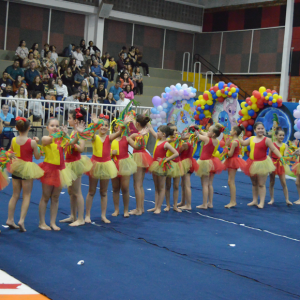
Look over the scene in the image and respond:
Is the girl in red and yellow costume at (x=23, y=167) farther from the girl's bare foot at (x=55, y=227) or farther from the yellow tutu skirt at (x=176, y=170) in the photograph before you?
the yellow tutu skirt at (x=176, y=170)

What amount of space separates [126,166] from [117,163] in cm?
12

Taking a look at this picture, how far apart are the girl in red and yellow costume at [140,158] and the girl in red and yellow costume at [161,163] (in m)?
0.12

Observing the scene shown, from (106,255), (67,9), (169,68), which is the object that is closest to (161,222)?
(106,255)

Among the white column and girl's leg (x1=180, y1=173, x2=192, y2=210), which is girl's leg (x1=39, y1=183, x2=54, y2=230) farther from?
the white column

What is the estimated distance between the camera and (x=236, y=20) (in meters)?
16.9

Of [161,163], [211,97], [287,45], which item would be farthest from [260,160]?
[287,45]

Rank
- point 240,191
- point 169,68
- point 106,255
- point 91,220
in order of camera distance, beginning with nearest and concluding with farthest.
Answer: point 106,255 < point 91,220 < point 240,191 < point 169,68

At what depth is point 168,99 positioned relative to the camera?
36.0ft

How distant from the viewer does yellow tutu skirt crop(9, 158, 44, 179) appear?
173 inches

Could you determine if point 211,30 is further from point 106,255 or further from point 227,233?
point 106,255

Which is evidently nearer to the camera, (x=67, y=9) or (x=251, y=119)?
(x=251, y=119)

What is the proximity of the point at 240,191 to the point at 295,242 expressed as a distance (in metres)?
2.95

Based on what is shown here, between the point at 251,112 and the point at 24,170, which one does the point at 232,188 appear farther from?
the point at 251,112

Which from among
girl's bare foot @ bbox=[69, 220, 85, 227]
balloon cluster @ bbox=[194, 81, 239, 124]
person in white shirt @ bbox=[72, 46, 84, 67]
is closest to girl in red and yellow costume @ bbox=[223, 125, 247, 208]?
girl's bare foot @ bbox=[69, 220, 85, 227]
